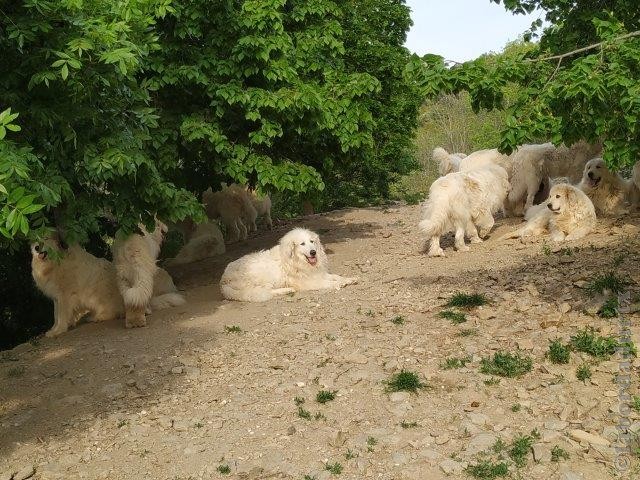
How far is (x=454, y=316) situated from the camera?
9.01 meters

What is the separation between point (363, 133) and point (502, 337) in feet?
20.1

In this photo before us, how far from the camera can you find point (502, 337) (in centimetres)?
828

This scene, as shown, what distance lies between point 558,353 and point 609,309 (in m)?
1.17

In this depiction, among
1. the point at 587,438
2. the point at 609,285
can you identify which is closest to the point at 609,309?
the point at 609,285

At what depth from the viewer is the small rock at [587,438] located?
19.9 ft

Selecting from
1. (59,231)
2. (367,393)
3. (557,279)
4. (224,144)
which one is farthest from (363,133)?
(367,393)

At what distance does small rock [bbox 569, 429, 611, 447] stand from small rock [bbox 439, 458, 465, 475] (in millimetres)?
1052

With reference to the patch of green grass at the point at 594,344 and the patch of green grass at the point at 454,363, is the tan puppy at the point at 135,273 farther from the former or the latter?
the patch of green grass at the point at 594,344

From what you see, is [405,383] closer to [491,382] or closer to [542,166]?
[491,382]

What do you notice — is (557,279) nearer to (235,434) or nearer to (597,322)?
(597,322)

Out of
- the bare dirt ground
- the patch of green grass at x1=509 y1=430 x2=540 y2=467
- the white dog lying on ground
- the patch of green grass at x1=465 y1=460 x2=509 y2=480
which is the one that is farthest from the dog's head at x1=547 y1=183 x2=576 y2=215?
the white dog lying on ground

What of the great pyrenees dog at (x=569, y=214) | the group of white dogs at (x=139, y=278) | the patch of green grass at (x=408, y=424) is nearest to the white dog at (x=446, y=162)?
the great pyrenees dog at (x=569, y=214)

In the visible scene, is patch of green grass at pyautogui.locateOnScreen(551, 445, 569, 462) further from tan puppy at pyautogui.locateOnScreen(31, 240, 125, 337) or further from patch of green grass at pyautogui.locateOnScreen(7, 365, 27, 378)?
tan puppy at pyautogui.locateOnScreen(31, 240, 125, 337)

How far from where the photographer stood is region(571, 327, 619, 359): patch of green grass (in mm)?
7359
